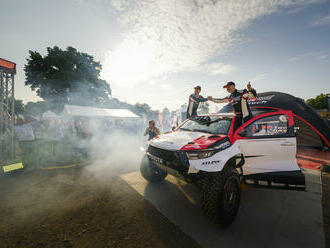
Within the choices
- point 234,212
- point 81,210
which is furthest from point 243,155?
point 81,210

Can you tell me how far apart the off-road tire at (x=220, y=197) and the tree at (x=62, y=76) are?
101ft

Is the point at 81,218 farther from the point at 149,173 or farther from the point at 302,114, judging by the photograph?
the point at 302,114

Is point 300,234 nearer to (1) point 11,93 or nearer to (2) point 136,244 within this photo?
(2) point 136,244

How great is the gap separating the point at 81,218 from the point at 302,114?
8.39m

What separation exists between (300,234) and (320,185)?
2.46 m

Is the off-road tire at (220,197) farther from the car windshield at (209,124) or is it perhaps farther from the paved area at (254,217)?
the car windshield at (209,124)

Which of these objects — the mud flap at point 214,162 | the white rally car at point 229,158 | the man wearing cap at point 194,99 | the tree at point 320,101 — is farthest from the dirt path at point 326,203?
the tree at point 320,101

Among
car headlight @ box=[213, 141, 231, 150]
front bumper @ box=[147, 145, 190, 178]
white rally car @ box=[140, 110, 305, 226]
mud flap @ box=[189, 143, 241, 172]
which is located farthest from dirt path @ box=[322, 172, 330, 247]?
front bumper @ box=[147, 145, 190, 178]

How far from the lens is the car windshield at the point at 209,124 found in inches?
116

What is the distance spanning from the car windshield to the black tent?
13.3 feet

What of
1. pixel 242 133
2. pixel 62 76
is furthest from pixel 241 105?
pixel 62 76

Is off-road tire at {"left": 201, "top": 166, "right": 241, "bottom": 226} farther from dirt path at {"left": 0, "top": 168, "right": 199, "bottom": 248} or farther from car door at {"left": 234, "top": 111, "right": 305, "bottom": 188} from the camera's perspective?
car door at {"left": 234, "top": 111, "right": 305, "bottom": 188}

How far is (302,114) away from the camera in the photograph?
20.6 ft

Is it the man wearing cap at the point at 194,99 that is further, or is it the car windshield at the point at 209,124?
the man wearing cap at the point at 194,99
